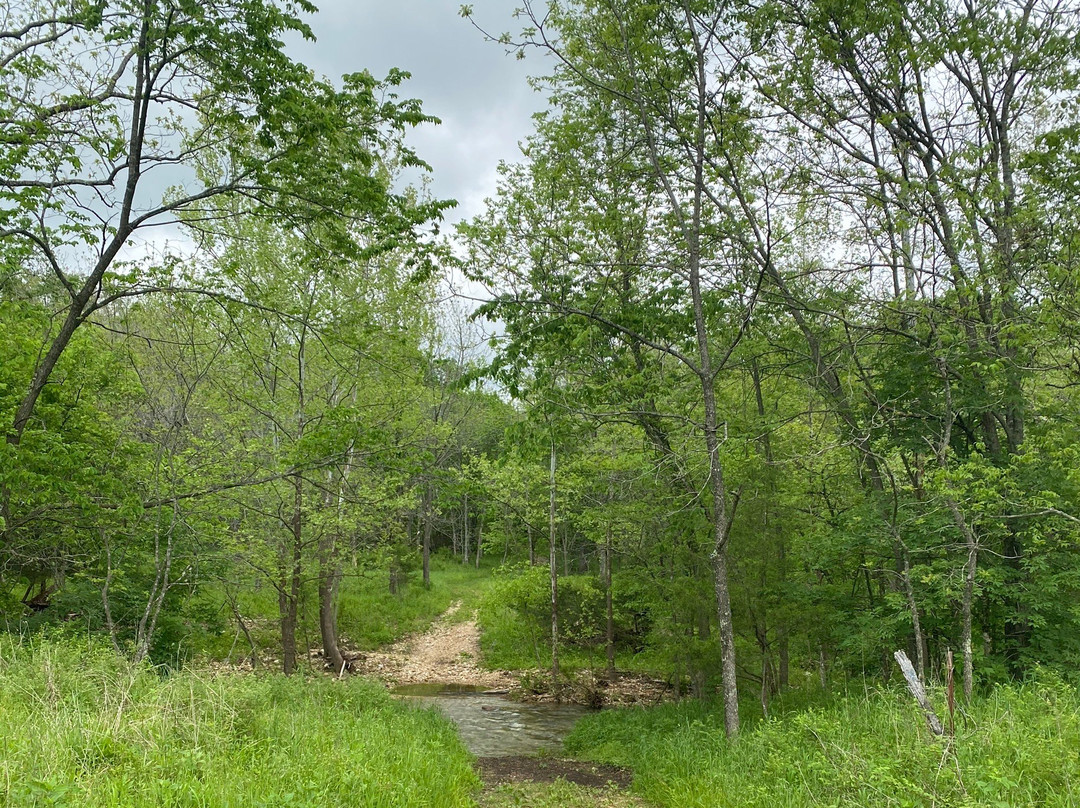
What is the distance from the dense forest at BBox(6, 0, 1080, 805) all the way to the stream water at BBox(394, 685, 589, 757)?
3.01 meters

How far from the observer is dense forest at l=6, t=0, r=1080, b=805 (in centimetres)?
671

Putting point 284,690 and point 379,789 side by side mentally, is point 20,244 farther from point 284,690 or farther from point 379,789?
point 379,789

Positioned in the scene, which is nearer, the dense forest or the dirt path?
the dense forest

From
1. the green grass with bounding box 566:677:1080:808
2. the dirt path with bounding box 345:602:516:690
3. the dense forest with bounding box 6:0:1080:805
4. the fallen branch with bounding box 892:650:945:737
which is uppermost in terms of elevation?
the dense forest with bounding box 6:0:1080:805

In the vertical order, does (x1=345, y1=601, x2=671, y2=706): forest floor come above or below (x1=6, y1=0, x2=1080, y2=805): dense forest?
below

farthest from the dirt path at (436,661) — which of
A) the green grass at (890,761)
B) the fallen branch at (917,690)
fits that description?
the fallen branch at (917,690)

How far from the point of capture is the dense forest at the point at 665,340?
22.0 feet

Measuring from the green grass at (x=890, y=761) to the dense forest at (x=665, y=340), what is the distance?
30.6 inches

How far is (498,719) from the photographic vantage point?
13.2 metres

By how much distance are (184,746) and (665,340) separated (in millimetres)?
7551

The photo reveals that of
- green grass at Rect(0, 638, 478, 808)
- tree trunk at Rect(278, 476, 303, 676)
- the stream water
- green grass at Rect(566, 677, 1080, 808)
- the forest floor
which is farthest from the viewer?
the forest floor

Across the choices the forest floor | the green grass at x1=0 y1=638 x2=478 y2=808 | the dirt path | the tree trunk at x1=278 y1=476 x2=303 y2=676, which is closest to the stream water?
the forest floor

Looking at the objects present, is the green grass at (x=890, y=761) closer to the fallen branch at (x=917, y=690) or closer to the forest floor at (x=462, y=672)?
the fallen branch at (x=917, y=690)

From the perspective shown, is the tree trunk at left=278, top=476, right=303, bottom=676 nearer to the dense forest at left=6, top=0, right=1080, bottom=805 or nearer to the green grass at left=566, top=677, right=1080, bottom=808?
the dense forest at left=6, top=0, right=1080, bottom=805
